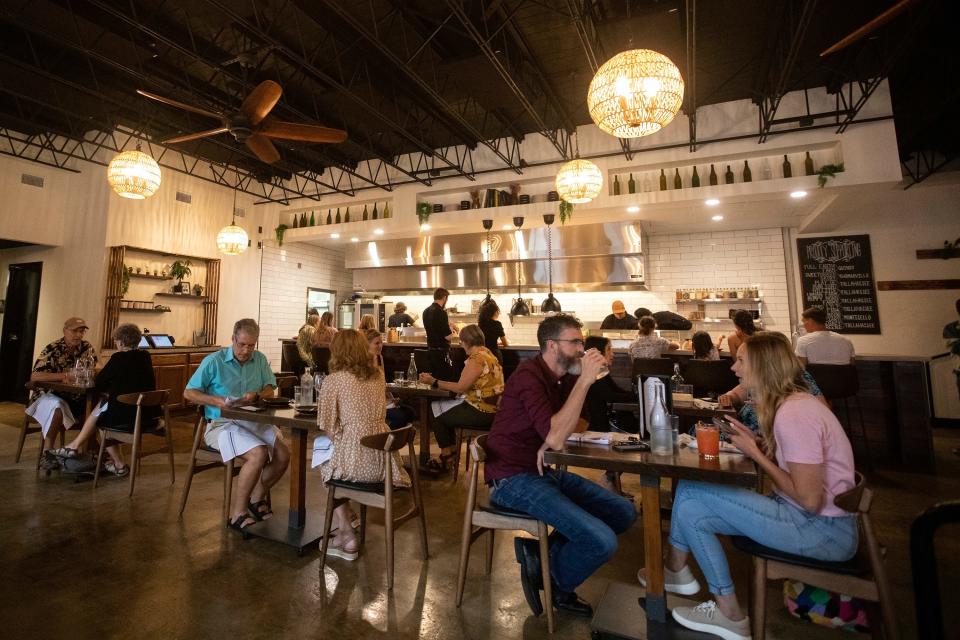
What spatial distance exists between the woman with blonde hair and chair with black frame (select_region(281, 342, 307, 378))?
19.6 ft

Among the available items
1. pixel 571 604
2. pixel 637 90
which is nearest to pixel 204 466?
pixel 571 604

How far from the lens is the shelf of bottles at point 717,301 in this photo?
8414mm

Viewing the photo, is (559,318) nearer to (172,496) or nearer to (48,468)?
(172,496)

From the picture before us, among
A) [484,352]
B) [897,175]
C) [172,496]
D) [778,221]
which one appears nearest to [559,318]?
[484,352]

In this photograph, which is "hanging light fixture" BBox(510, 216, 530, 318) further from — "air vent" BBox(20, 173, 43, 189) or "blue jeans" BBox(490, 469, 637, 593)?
"air vent" BBox(20, 173, 43, 189)

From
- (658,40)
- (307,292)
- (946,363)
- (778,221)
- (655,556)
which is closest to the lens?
(655,556)

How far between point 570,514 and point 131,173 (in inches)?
232

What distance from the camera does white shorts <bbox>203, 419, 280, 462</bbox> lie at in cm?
326

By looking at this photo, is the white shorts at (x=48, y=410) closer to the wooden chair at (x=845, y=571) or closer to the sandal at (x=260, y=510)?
the sandal at (x=260, y=510)

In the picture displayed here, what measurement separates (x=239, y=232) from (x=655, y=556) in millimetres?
8012

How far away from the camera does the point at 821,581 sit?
1812mm

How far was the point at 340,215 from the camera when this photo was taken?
1027 centimetres

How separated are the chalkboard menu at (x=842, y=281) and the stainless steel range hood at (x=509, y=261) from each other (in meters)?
2.99

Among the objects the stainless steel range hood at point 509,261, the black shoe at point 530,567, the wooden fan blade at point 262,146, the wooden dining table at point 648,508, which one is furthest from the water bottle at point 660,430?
the stainless steel range hood at point 509,261
